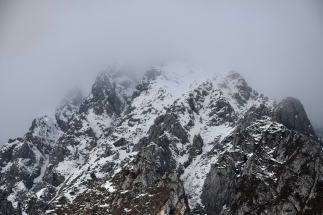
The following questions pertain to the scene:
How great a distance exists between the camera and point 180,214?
15362cm

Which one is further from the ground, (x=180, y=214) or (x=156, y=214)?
(x=156, y=214)

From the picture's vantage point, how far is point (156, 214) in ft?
648

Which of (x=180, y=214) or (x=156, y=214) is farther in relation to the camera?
(x=156, y=214)

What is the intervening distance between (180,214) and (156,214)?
152 ft
